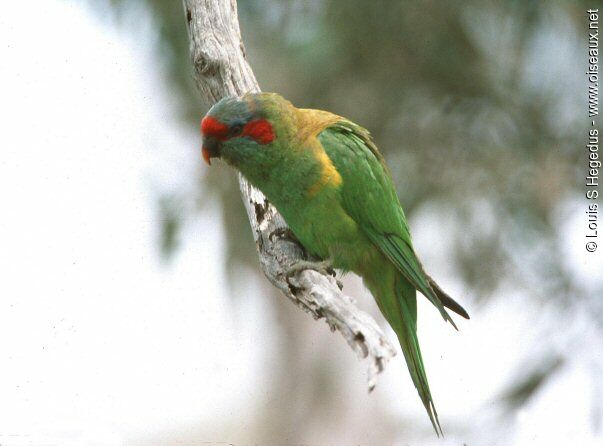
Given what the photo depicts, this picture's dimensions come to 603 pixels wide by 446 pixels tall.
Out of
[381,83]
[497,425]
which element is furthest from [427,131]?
[497,425]

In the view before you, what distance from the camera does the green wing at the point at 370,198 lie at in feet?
12.1

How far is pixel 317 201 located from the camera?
362cm

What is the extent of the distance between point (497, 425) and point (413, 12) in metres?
4.45

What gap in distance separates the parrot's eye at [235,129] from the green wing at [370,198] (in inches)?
17.4

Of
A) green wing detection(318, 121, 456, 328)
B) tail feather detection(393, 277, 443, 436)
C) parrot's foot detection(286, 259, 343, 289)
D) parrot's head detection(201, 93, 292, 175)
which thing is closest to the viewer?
parrot's foot detection(286, 259, 343, 289)

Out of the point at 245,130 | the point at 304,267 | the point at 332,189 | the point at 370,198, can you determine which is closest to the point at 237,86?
the point at 245,130

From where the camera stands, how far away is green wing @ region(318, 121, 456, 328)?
3.70 metres

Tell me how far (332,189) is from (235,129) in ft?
1.91

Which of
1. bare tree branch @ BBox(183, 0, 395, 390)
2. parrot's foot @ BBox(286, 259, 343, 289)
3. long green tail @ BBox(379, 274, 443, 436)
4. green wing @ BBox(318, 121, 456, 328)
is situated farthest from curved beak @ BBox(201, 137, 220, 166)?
long green tail @ BBox(379, 274, 443, 436)

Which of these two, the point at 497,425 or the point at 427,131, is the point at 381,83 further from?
the point at 497,425

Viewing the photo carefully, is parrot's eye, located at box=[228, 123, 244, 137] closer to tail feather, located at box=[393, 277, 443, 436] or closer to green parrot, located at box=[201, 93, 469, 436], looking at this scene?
green parrot, located at box=[201, 93, 469, 436]

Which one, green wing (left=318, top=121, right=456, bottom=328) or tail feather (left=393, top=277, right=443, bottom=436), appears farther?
tail feather (left=393, top=277, right=443, bottom=436)

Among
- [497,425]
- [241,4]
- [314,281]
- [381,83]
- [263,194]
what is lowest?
[497,425]

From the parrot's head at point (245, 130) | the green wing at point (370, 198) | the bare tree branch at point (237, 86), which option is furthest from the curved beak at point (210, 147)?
the green wing at point (370, 198)
